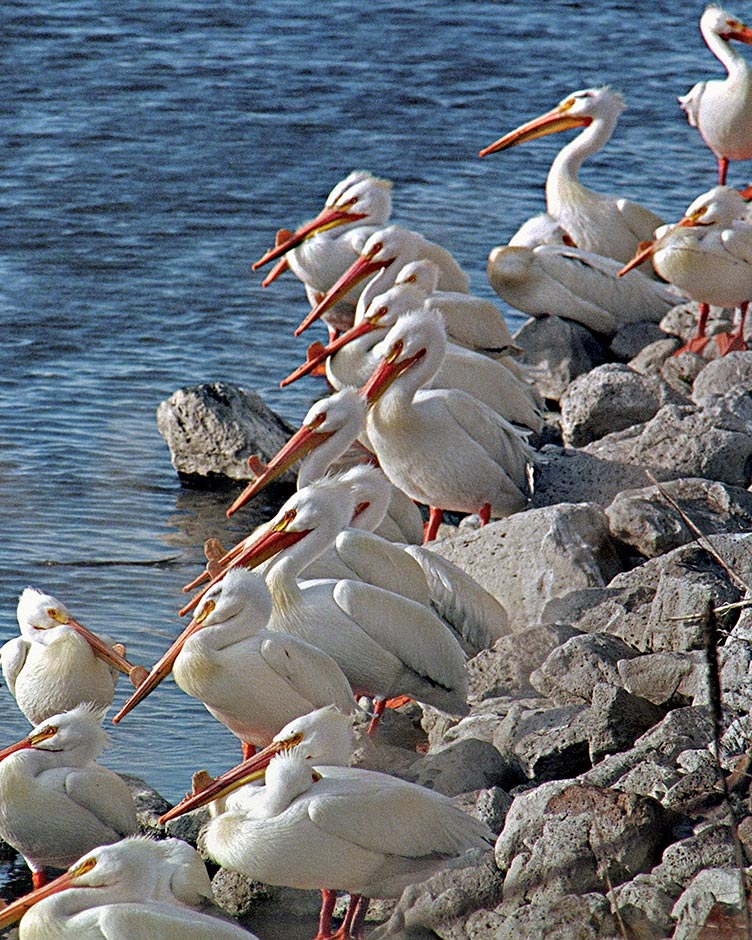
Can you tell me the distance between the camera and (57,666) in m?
4.80

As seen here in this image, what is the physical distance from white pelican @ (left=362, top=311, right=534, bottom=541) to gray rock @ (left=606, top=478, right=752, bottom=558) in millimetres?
636

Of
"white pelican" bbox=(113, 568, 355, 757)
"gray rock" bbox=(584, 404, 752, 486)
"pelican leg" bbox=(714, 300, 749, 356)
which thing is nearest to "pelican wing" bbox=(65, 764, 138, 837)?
"white pelican" bbox=(113, 568, 355, 757)

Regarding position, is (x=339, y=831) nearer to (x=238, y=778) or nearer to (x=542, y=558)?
(x=238, y=778)

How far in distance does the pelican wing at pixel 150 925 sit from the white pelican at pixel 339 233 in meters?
4.79

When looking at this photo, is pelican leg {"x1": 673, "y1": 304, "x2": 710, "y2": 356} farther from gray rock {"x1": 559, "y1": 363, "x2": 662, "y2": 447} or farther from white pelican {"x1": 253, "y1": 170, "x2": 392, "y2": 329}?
white pelican {"x1": 253, "y1": 170, "x2": 392, "y2": 329}

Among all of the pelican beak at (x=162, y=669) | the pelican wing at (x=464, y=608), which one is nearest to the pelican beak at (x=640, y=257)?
the pelican wing at (x=464, y=608)

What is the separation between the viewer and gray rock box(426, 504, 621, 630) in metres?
5.11

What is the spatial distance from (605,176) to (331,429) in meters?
6.22

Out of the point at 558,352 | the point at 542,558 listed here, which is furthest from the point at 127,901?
the point at 558,352

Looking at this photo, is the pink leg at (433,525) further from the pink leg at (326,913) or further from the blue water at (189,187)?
the pink leg at (326,913)

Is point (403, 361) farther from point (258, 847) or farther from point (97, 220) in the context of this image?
point (97, 220)

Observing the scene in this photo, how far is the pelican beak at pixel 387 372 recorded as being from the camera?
5.89 meters

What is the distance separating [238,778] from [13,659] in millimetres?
1182

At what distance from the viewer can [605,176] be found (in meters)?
11.4
